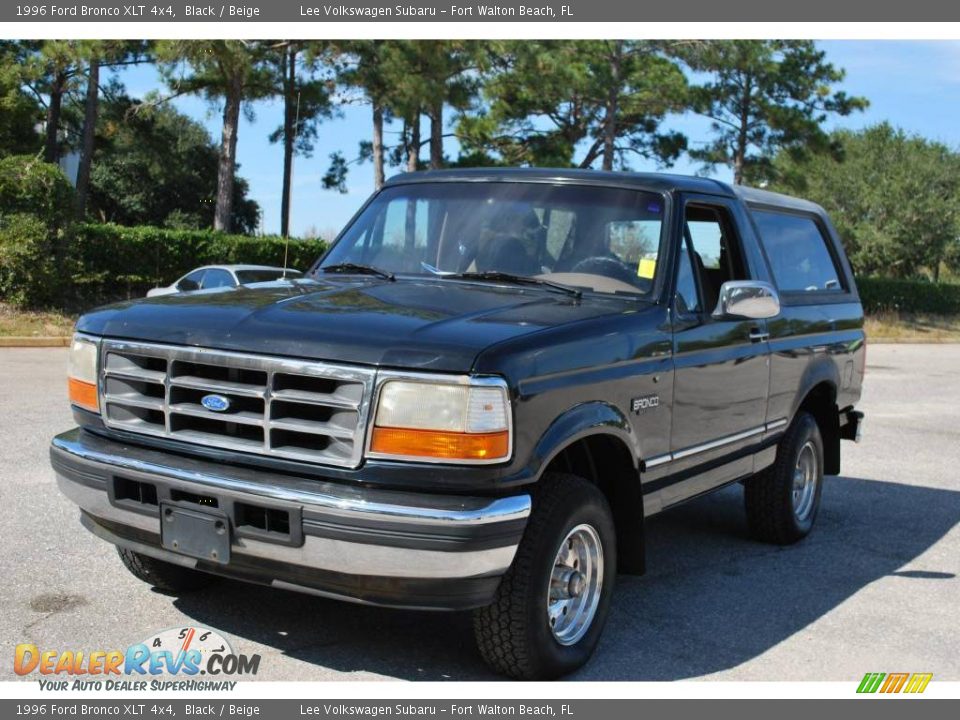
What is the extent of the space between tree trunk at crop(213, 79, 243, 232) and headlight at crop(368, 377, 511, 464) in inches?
852

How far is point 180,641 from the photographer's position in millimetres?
4379

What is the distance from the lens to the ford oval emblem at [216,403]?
3.96 metres

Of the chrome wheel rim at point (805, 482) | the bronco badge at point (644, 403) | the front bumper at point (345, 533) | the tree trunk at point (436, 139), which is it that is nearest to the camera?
the front bumper at point (345, 533)

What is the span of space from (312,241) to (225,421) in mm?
20965

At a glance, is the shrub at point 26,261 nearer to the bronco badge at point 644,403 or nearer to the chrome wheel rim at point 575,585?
the bronco badge at point 644,403

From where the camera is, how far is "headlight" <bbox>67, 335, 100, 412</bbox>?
4.39 m

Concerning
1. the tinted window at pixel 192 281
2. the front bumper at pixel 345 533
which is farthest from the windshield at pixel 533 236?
the tinted window at pixel 192 281

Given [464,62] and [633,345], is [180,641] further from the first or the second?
[464,62]

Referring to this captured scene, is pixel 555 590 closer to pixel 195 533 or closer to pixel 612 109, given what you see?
pixel 195 533

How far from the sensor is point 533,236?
5102mm

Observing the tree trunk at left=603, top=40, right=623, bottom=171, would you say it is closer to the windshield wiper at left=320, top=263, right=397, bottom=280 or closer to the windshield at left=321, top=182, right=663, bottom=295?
the windshield at left=321, top=182, right=663, bottom=295

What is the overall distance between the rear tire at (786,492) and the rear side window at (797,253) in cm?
85

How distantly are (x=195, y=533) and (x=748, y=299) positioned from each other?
2744 mm

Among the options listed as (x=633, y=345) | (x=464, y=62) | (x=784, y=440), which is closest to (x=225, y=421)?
(x=633, y=345)
